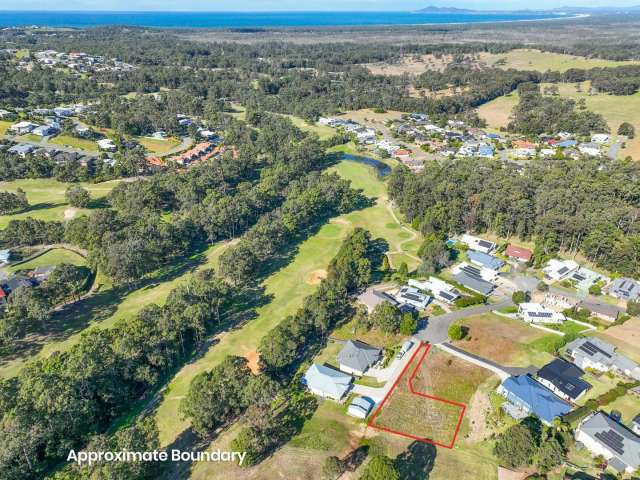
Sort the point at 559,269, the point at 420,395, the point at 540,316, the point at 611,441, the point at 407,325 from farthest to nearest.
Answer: the point at 559,269, the point at 540,316, the point at 407,325, the point at 420,395, the point at 611,441

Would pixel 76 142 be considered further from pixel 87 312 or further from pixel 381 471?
pixel 381 471

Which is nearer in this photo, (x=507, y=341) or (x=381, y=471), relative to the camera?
(x=381, y=471)

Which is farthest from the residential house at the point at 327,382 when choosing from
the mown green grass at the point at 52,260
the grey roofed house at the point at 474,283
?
the mown green grass at the point at 52,260

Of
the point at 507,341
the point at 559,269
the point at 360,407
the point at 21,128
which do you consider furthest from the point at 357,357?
the point at 21,128

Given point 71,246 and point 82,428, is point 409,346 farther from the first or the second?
point 71,246

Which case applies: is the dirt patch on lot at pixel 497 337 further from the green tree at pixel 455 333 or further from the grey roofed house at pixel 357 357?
the grey roofed house at pixel 357 357

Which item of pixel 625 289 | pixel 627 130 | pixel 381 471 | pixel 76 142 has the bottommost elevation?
pixel 625 289

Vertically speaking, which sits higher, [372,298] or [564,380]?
[564,380]
